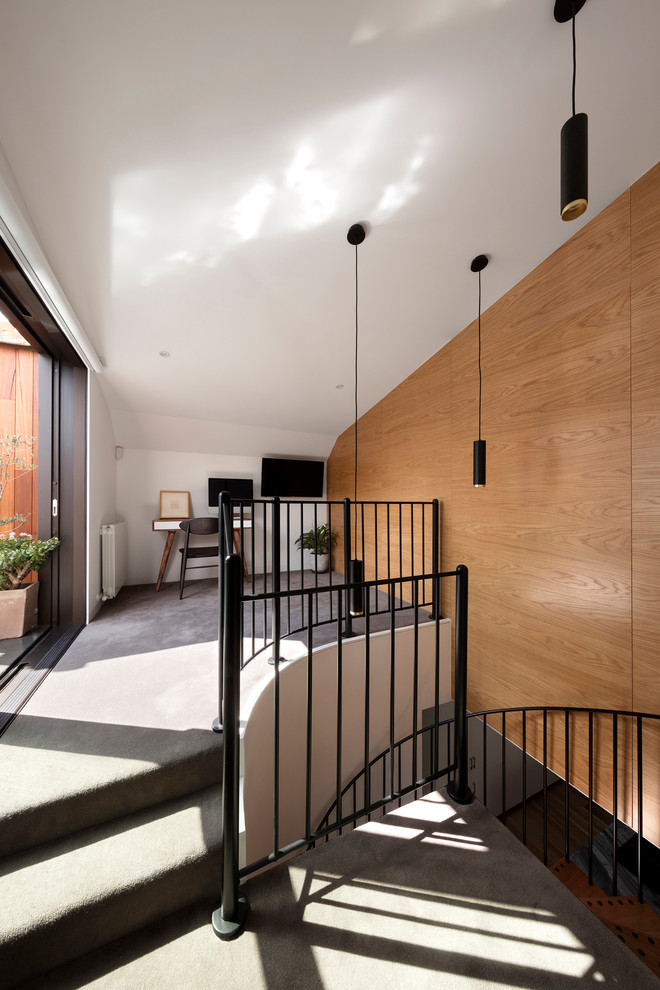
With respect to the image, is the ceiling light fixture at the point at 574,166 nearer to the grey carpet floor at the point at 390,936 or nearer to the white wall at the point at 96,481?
the grey carpet floor at the point at 390,936

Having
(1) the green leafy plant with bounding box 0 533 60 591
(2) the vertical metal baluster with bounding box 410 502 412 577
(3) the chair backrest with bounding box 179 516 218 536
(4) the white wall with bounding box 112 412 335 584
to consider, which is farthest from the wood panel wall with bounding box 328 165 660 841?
(1) the green leafy plant with bounding box 0 533 60 591

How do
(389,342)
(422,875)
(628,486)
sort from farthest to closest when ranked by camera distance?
(389,342) → (628,486) → (422,875)

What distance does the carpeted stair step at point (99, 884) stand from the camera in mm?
1135

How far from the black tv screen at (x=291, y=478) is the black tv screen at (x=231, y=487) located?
0.74ft

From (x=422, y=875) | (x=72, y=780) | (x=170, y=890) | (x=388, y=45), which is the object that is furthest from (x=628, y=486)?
(x=72, y=780)

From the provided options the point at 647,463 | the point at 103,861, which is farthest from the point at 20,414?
the point at 647,463

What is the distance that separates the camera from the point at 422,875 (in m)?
1.30

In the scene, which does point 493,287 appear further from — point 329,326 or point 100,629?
point 100,629

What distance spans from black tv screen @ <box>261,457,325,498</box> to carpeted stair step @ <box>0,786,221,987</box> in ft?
14.2

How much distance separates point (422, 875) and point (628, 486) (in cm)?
212

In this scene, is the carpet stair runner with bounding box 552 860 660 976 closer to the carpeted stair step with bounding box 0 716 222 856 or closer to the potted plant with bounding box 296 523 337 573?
the carpeted stair step with bounding box 0 716 222 856

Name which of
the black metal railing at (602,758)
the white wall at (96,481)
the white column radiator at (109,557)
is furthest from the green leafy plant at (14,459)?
the black metal railing at (602,758)

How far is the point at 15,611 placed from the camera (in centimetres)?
277

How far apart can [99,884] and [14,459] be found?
2.77m
